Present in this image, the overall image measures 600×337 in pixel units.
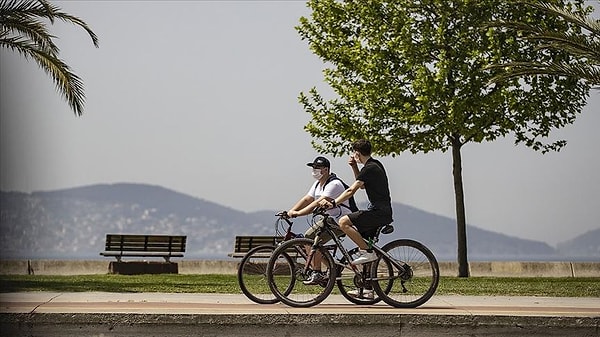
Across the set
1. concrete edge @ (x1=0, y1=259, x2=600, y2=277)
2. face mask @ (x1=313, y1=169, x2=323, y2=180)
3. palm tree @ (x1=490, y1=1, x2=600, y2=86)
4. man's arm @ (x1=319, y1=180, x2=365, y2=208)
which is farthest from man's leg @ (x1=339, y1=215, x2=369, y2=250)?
concrete edge @ (x1=0, y1=259, x2=600, y2=277)

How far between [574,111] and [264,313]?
1994 cm

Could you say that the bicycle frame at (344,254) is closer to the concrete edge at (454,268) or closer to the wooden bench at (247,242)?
the concrete edge at (454,268)

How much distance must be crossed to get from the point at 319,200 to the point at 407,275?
1.41 metres

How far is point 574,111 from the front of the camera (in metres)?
30.4

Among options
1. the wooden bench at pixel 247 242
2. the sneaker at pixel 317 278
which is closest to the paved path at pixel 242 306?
the sneaker at pixel 317 278

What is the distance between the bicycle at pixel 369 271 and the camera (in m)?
13.9

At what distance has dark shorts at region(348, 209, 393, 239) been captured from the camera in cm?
1380

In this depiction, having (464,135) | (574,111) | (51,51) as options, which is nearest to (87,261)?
(51,51)

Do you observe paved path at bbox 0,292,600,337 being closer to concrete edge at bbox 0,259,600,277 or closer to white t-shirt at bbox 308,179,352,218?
white t-shirt at bbox 308,179,352,218

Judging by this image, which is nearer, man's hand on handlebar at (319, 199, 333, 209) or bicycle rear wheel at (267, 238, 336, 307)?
bicycle rear wheel at (267, 238, 336, 307)

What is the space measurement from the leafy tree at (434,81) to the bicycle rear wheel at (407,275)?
1522 centimetres

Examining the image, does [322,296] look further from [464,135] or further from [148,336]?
[464,135]

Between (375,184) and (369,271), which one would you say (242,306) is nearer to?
(369,271)

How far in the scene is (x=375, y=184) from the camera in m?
14.0
